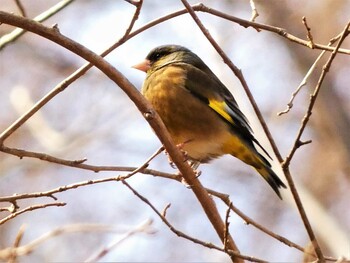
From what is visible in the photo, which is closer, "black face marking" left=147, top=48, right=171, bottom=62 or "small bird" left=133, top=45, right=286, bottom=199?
"small bird" left=133, top=45, right=286, bottom=199

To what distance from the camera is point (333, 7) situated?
7.88 m

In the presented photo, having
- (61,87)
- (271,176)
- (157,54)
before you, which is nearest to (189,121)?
(271,176)

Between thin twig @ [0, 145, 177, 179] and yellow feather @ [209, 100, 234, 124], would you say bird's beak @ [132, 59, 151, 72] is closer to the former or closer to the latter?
yellow feather @ [209, 100, 234, 124]

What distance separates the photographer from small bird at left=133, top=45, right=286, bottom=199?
152 inches

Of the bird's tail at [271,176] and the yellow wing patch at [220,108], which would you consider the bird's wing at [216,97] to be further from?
the bird's tail at [271,176]

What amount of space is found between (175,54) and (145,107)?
1.76 m

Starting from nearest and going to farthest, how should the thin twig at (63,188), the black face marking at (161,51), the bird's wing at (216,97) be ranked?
1. the thin twig at (63,188)
2. the bird's wing at (216,97)
3. the black face marking at (161,51)

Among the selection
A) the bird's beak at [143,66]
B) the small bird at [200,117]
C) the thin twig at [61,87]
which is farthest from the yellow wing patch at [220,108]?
the thin twig at [61,87]

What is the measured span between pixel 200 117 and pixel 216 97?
19 centimetres

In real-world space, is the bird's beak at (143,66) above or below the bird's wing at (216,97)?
above

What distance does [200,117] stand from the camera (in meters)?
3.93

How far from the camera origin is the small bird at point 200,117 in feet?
12.6

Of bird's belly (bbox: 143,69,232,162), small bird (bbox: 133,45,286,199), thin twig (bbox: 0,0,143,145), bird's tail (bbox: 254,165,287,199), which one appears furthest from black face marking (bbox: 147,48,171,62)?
thin twig (bbox: 0,0,143,145)

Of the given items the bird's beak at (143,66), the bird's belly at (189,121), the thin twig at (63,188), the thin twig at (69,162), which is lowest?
the thin twig at (63,188)
